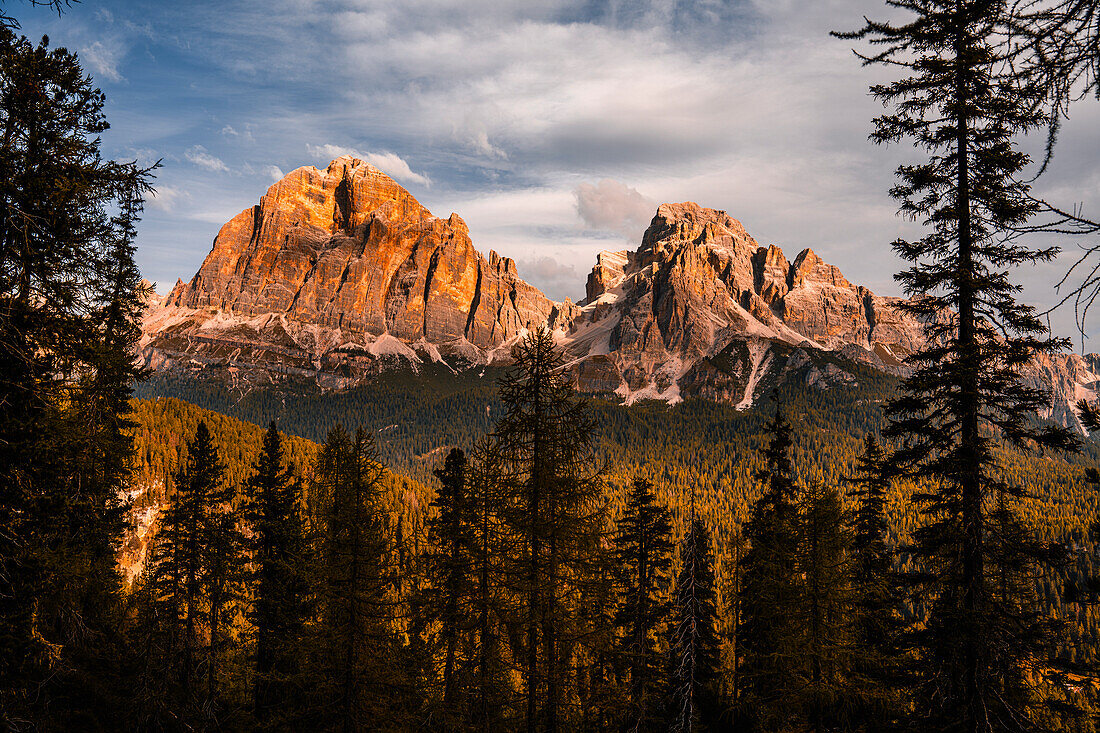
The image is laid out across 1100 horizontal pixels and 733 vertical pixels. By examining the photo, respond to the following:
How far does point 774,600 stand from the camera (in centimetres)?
2309

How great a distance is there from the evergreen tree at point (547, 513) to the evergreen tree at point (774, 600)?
8995 mm

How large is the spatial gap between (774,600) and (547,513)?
1236 centimetres

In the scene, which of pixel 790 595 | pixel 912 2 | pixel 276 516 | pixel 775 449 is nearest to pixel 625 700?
pixel 790 595

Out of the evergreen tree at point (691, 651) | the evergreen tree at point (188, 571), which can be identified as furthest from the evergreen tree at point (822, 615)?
the evergreen tree at point (188, 571)

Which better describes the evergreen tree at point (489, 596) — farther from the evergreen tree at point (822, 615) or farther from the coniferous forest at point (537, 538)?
the evergreen tree at point (822, 615)

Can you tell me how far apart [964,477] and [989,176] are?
267 inches

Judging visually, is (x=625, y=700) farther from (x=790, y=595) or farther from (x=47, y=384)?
(x=47, y=384)

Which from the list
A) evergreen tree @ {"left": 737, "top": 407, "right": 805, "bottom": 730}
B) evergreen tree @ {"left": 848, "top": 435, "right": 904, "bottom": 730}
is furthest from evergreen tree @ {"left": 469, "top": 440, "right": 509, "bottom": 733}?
evergreen tree @ {"left": 848, "top": 435, "right": 904, "bottom": 730}

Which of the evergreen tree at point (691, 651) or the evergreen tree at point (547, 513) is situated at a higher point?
the evergreen tree at point (547, 513)

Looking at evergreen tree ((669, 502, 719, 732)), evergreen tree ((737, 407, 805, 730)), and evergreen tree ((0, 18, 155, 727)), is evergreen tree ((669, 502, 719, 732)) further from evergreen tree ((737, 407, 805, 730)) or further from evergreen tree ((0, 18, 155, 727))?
evergreen tree ((0, 18, 155, 727))

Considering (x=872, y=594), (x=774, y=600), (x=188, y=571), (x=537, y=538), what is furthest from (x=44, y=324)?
(x=872, y=594)

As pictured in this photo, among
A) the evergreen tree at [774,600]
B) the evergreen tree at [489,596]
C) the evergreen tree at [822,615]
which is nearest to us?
the evergreen tree at [489,596]

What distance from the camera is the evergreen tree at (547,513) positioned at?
15719 mm

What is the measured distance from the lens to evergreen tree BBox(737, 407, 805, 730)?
22.1 meters
